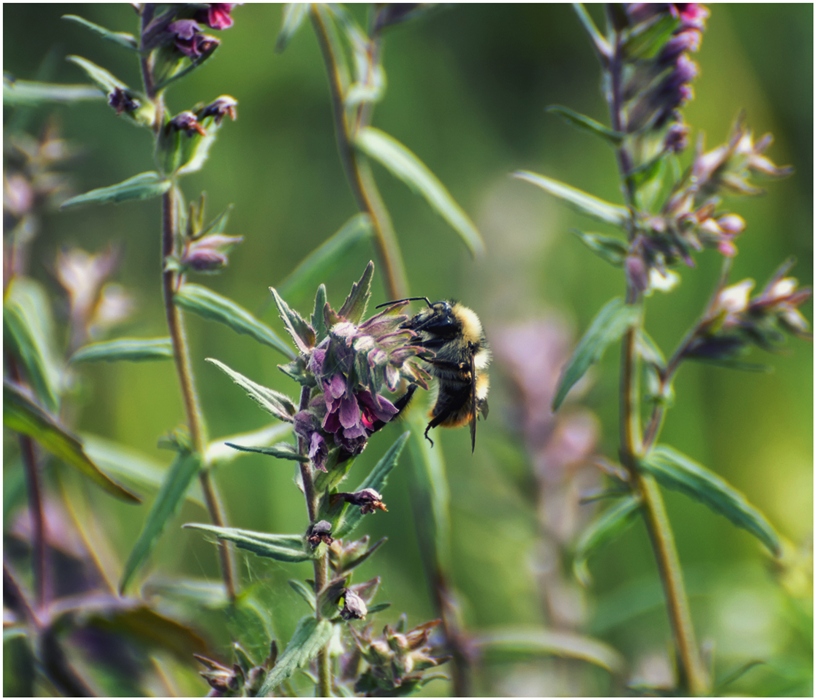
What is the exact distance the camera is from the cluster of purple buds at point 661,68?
5.04ft

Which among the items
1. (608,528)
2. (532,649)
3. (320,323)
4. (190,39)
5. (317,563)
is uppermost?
(190,39)

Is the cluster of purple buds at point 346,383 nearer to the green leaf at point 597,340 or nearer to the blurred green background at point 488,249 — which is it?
the green leaf at point 597,340

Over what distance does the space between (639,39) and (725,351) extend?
0.65m

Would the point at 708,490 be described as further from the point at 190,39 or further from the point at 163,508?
the point at 190,39

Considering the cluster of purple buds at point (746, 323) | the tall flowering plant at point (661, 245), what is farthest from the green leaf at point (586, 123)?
the cluster of purple buds at point (746, 323)

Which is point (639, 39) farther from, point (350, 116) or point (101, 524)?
point (101, 524)

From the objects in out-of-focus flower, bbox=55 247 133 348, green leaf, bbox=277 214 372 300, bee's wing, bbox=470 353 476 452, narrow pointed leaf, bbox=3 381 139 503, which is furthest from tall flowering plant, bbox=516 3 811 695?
out-of-focus flower, bbox=55 247 133 348

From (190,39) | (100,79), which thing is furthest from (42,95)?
(190,39)

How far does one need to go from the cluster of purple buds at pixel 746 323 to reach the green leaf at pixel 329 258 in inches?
29.6

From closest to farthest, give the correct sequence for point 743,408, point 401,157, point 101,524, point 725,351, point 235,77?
point 725,351 → point 401,157 → point 101,524 → point 743,408 → point 235,77

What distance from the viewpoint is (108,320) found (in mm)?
2039

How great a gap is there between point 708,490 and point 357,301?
3.10 feet

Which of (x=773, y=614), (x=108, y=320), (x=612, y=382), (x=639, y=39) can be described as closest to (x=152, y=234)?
(x=108, y=320)

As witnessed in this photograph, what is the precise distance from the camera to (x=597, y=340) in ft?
4.98
